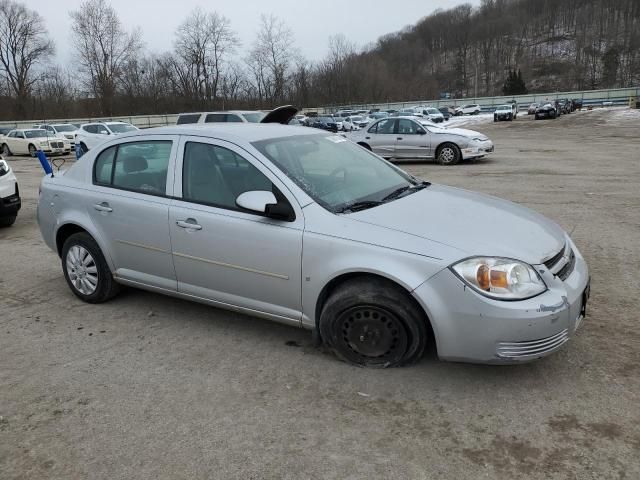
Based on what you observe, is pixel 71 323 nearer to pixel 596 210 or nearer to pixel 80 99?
pixel 596 210

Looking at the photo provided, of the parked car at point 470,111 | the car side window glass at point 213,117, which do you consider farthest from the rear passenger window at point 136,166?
the parked car at point 470,111

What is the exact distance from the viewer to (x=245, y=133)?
13.7 ft

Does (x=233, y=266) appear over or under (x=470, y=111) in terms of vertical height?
under

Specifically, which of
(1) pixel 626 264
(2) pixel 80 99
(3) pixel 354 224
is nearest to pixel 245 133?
(3) pixel 354 224

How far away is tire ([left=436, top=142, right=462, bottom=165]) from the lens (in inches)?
637

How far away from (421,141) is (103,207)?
43.0ft

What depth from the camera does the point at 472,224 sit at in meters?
3.50

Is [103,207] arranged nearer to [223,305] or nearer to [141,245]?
[141,245]

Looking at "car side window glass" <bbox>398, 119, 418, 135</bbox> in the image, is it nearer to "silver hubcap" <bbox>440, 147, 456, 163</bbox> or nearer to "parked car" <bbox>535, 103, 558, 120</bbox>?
"silver hubcap" <bbox>440, 147, 456, 163</bbox>

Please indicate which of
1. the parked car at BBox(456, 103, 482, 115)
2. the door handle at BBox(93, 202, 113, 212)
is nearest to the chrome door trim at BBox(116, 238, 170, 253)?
the door handle at BBox(93, 202, 113, 212)

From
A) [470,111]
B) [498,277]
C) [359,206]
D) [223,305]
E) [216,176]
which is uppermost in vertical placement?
[470,111]

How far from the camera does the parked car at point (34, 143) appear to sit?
27.2 metres

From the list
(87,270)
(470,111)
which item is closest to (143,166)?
(87,270)

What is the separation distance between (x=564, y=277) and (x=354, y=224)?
1.36 meters
